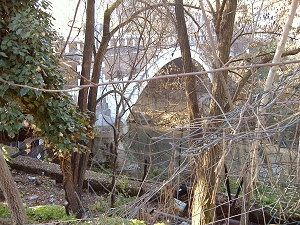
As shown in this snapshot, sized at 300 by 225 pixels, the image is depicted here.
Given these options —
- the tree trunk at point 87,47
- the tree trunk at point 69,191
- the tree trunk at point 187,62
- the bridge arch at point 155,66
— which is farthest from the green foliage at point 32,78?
the bridge arch at point 155,66

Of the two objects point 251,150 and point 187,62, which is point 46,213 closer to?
point 187,62

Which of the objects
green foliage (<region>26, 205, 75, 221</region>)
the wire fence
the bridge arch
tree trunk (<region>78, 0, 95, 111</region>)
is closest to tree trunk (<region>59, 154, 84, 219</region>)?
green foliage (<region>26, 205, 75, 221</region>)

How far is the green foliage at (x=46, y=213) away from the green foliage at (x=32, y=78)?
1376 mm

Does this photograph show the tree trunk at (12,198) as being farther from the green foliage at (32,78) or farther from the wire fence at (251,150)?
the wire fence at (251,150)

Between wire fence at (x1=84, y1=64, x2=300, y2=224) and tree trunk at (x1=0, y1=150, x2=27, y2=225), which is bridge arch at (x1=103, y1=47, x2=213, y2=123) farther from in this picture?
wire fence at (x1=84, y1=64, x2=300, y2=224)

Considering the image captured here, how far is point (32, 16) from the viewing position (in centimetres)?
483

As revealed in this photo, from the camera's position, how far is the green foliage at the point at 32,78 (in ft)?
15.4

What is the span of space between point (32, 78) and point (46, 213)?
2566 mm

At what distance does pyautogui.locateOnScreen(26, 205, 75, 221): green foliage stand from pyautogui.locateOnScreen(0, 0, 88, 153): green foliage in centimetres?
138

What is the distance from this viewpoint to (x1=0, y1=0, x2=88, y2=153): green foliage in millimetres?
4684

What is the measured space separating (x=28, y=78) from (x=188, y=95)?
2.29 metres

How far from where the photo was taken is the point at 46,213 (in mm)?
6039

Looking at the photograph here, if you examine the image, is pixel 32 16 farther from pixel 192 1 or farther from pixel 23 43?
pixel 192 1

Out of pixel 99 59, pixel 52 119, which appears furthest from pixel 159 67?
pixel 52 119
